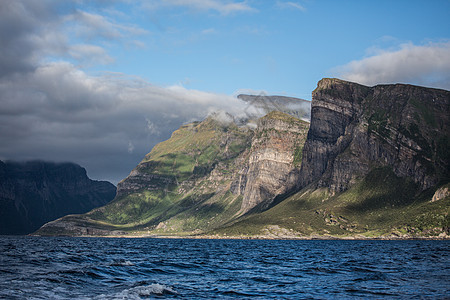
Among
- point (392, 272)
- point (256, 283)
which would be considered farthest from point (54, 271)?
point (392, 272)

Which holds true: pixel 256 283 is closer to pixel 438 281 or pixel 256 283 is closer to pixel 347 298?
pixel 347 298

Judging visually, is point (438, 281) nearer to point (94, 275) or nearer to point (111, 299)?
point (111, 299)

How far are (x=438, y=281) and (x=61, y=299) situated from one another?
57.3 metres

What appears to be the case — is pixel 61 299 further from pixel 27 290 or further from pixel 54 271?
pixel 54 271

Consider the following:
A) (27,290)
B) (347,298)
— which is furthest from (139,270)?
(347,298)

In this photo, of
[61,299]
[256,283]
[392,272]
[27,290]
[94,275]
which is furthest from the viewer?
[392,272]

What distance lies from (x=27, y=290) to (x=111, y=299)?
13361mm

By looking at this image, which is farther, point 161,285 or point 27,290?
point 161,285

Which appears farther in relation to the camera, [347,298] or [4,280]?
[4,280]

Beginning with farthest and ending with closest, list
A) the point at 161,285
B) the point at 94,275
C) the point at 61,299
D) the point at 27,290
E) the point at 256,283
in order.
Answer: the point at 94,275
the point at 256,283
the point at 161,285
the point at 27,290
the point at 61,299

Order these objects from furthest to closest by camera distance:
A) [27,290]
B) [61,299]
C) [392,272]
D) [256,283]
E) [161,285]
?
[392,272] → [256,283] → [161,285] → [27,290] → [61,299]

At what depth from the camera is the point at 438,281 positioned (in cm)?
7044

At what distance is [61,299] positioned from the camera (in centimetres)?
5612

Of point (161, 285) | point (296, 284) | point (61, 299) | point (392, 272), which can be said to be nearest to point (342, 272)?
point (392, 272)
